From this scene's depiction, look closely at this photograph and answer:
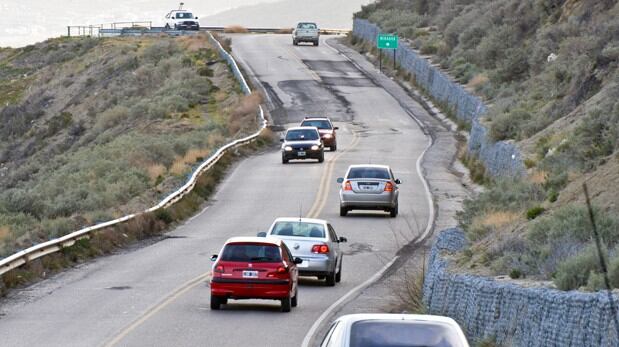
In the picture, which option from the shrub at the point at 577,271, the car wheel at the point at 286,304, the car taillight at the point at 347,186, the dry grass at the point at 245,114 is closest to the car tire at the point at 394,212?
the car taillight at the point at 347,186

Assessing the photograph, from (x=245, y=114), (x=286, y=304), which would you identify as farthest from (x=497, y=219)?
(x=245, y=114)

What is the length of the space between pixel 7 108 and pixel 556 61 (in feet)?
158

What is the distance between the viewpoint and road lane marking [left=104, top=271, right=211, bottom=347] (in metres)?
20.0

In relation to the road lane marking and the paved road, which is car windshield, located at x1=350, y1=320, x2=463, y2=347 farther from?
the road lane marking

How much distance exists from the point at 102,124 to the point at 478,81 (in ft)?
73.3

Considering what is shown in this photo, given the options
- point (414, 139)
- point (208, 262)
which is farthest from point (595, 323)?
point (414, 139)

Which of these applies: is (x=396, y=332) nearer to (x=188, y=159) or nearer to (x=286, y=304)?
(x=286, y=304)

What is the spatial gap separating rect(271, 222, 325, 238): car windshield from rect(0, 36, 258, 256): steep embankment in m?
6.40

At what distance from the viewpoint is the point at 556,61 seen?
52.7m

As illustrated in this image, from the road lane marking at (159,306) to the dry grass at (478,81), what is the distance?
3902 centimetres

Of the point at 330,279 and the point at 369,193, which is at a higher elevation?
the point at 369,193

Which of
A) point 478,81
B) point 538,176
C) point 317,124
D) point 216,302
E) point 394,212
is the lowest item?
point 394,212

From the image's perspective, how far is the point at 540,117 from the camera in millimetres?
45062

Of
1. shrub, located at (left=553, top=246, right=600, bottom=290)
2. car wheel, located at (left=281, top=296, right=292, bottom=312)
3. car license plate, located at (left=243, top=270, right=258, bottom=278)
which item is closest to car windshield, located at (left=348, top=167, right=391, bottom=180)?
car wheel, located at (left=281, top=296, right=292, bottom=312)
